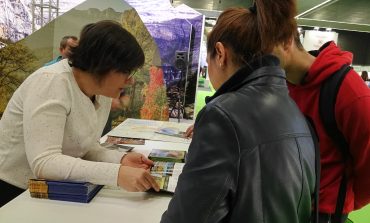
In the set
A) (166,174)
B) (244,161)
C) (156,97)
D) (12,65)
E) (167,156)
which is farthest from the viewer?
(156,97)

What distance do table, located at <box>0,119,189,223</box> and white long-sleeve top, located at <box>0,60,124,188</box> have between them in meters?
0.08

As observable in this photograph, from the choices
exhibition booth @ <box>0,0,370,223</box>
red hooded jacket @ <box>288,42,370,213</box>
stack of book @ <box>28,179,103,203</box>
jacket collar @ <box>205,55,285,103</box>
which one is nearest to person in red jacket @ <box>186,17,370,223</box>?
red hooded jacket @ <box>288,42,370,213</box>

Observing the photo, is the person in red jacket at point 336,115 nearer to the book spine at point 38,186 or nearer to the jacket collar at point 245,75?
the jacket collar at point 245,75

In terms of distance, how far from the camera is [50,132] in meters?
1.17

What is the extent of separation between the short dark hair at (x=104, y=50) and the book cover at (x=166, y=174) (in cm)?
44

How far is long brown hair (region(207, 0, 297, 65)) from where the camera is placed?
2.68 feet

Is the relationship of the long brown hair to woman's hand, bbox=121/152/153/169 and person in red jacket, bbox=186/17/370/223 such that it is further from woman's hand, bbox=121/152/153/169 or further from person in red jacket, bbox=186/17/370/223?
woman's hand, bbox=121/152/153/169

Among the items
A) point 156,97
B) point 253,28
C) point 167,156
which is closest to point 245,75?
point 253,28

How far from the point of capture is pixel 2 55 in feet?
12.8

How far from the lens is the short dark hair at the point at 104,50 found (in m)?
1.24

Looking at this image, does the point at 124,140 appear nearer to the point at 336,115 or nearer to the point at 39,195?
the point at 39,195

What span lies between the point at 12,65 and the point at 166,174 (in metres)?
3.26

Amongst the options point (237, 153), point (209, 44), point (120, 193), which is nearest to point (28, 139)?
point (120, 193)

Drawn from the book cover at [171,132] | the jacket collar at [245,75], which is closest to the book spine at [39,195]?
the jacket collar at [245,75]
